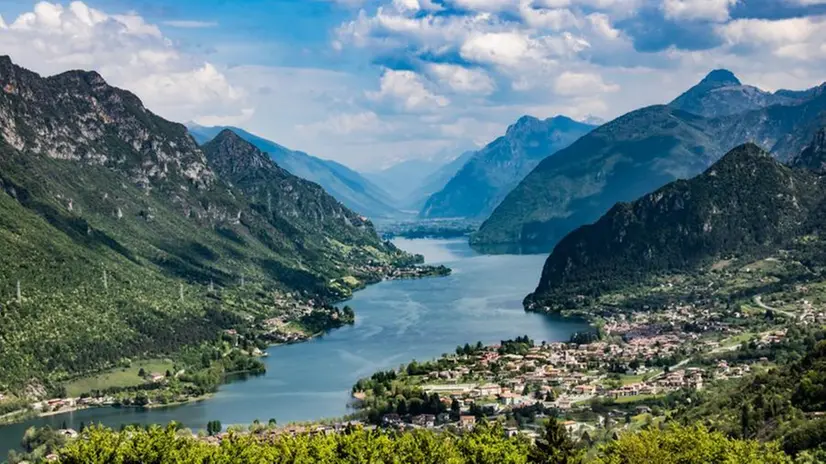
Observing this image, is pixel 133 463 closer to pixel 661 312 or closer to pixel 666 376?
pixel 666 376

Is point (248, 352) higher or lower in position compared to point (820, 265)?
lower

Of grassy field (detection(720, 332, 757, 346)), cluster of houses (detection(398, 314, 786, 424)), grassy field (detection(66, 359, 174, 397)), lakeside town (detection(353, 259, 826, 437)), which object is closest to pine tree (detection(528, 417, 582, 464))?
lakeside town (detection(353, 259, 826, 437))

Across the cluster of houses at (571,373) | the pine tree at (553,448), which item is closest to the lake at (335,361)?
the cluster of houses at (571,373)

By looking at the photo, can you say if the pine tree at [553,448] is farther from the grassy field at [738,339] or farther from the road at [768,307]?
the road at [768,307]

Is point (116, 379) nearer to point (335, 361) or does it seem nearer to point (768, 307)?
point (335, 361)

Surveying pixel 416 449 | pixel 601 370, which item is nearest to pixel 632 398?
pixel 601 370

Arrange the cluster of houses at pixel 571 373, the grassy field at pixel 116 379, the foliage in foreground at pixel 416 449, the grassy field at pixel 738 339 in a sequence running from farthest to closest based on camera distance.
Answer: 1. the grassy field at pixel 738 339
2. the grassy field at pixel 116 379
3. the cluster of houses at pixel 571 373
4. the foliage in foreground at pixel 416 449

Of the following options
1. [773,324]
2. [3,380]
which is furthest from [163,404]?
[773,324]
